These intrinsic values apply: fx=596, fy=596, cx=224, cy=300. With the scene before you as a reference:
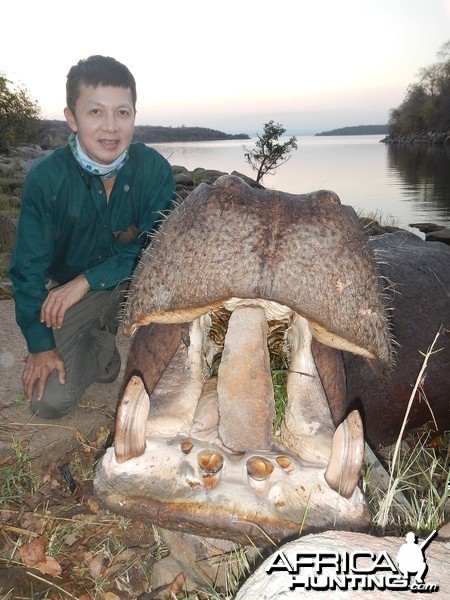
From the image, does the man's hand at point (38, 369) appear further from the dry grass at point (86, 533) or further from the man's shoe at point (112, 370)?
the man's shoe at point (112, 370)

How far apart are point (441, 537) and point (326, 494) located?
17.5 inches

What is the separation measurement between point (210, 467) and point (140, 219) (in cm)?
256

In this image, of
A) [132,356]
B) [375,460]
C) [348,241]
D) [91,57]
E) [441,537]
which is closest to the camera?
[348,241]

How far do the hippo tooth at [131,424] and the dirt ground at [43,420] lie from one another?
191 centimetres

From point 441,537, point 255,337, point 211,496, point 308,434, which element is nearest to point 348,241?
point 255,337

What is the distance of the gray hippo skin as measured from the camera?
5.76ft

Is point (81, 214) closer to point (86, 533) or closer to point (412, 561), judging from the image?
point (86, 533)

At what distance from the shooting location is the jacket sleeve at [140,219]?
3939 mm

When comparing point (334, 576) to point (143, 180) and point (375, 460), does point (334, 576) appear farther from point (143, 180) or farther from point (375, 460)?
point (143, 180)

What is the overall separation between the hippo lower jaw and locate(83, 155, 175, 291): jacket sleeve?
1.91 m

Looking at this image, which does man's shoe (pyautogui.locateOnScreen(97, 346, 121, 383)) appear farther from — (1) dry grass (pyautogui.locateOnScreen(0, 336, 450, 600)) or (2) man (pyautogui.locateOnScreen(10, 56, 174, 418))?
(1) dry grass (pyautogui.locateOnScreen(0, 336, 450, 600))

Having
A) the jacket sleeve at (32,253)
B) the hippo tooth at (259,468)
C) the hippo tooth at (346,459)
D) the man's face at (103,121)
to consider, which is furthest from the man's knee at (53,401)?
the hippo tooth at (346,459)

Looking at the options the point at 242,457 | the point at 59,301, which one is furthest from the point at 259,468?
the point at 59,301

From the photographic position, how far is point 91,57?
3.83 meters
